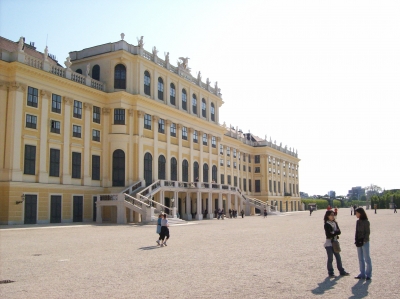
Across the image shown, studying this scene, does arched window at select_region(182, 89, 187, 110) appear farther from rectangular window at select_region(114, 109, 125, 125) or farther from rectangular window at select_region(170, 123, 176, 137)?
rectangular window at select_region(114, 109, 125, 125)

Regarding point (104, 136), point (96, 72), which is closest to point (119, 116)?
point (104, 136)

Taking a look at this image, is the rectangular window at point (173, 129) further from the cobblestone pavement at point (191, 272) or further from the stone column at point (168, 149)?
the cobblestone pavement at point (191, 272)

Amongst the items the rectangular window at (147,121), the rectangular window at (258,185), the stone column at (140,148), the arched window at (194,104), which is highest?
the arched window at (194,104)

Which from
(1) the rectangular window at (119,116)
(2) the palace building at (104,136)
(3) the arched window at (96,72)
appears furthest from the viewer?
(3) the arched window at (96,72)

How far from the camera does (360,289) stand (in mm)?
9133

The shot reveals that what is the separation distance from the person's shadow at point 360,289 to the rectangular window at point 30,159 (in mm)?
32038

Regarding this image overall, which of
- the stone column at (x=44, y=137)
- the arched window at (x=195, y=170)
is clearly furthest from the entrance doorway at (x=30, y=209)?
the arched window at (x=195, y=170)

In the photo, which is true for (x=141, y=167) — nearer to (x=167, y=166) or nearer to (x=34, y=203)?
(x=167, y=166)

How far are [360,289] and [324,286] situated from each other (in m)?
0.76

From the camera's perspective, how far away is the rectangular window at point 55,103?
38.9 meters

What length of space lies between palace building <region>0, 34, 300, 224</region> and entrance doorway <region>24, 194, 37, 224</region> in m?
0.09

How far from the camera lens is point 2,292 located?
920 centimetres

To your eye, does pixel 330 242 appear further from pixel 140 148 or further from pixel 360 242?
pixel 140 148

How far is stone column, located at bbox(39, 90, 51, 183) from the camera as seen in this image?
37250mm
